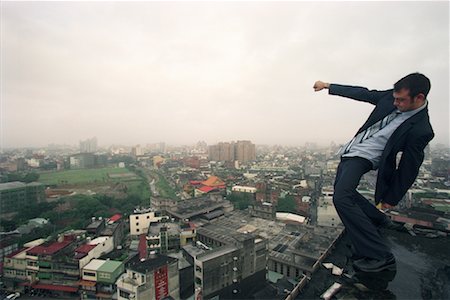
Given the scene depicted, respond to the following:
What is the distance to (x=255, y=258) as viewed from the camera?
5555 mm

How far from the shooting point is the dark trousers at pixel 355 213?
78 cm

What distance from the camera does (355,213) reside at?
792mm

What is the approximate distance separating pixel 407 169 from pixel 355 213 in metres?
0.21

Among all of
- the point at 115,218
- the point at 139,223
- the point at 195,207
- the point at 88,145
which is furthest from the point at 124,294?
the point at 88,145

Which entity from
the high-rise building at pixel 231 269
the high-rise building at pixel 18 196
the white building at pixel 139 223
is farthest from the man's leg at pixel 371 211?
the high-rise building at pixel 18 196

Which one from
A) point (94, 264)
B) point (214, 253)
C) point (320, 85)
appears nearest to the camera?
point (320, 85)

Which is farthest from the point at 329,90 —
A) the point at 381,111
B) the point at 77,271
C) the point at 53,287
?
the point at 53,287

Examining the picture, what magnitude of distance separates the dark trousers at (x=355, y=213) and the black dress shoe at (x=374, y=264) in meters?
0.01

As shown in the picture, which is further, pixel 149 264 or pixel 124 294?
pixel 149 264

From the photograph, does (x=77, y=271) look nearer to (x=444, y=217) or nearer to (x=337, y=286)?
(x=337, y=286)

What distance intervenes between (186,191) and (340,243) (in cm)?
1509

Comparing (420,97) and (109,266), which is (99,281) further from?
(420,97)

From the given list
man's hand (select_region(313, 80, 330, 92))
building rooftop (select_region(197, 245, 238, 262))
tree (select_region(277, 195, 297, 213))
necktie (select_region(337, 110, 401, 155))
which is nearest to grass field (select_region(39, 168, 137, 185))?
tree (select_region(277, 195, 297, 213))

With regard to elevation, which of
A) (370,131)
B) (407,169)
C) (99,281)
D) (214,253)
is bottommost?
(99,281)
